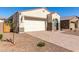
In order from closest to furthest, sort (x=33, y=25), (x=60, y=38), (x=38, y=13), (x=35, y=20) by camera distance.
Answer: (x=60, y=38) → (x=33, y=25) → (x=35, y=20) → (x=38, y=13)

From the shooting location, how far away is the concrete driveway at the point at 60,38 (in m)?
9.36

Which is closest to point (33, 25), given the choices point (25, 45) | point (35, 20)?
point (35, 20)

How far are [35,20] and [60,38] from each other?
2362mm

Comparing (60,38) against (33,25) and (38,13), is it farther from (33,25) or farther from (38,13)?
(38,13)

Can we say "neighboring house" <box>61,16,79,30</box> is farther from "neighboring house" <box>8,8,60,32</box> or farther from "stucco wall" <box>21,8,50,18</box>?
"stucco wall" <box>21,8,50,18</box>

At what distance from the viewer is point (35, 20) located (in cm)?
1105

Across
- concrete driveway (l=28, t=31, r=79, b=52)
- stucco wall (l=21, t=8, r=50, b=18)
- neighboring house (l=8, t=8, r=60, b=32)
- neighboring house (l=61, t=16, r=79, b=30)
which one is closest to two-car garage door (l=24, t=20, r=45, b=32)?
neighboring house (l=8, t=8, r=60, b=32)

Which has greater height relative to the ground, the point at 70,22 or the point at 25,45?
the point at 70,22

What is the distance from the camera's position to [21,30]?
33.0ft

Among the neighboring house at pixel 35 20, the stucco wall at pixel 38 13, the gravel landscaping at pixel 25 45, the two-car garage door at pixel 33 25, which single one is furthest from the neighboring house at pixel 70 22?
the gravel landscaping at pixel 25 45

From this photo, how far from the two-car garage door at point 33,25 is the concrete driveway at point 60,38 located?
15.3 inches

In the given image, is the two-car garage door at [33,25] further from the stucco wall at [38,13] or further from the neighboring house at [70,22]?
the neighboring house at [70,22]
